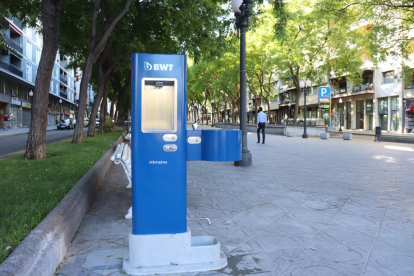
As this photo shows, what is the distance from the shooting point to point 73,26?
50.3 feet

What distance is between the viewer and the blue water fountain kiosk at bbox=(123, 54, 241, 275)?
286 centimetres

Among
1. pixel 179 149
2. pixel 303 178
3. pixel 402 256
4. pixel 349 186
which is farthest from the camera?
pixel 303 178

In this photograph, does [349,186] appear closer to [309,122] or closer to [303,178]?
[303,178]

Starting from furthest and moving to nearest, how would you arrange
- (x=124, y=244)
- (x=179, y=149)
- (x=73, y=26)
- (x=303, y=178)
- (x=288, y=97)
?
(x=288, y=97)
(x=73, y=26)
(x=303, y=178)
(x=124, y=244)
(x=179, y=149)

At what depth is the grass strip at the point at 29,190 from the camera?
127 inches

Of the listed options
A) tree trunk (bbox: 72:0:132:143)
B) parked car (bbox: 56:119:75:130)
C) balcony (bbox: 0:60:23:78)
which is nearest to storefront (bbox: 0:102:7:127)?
balcony (bbox: 0:60:23:78)

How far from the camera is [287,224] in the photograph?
14.2ft

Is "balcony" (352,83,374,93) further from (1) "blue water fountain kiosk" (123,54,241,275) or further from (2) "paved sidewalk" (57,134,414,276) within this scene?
(1) "blue water fountain kiosk" (123,54,241,275)

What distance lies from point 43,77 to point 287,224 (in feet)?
24.4

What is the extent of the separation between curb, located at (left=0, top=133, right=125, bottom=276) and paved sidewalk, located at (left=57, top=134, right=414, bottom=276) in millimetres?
129

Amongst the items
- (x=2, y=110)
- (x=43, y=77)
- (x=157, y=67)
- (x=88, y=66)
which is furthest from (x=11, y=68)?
(x=157, y=67)

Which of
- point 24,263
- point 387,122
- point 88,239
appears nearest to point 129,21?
point 88,239

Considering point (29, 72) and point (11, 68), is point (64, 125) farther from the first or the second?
point (29, 72)

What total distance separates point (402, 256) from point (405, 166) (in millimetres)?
7259
